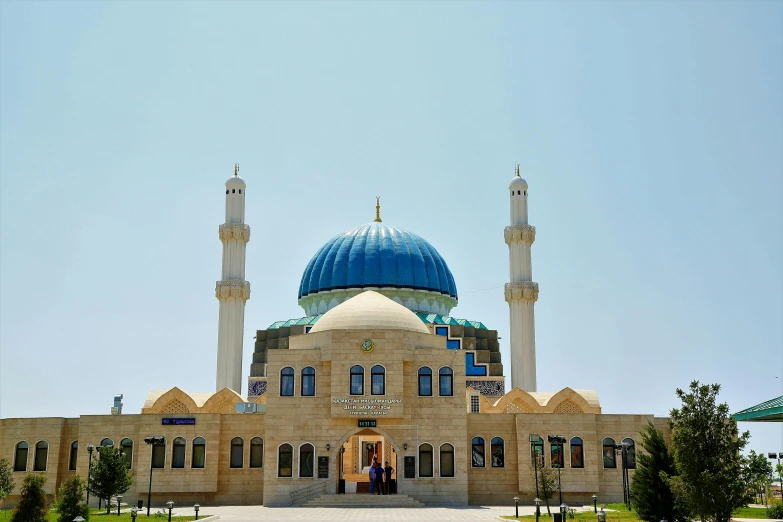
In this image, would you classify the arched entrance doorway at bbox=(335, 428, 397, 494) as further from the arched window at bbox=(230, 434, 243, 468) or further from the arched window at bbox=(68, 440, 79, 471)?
the arched window at bbox=(68, 440, 79, 471)

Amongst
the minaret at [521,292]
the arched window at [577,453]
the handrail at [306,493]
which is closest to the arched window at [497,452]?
the arched window at [577,453]

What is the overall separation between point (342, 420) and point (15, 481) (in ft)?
44.5

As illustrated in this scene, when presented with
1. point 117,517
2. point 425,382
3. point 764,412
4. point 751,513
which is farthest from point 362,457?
point 764,412

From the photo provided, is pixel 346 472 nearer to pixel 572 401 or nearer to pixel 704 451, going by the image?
pixel 572 401

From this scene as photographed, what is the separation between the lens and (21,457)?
118 ft

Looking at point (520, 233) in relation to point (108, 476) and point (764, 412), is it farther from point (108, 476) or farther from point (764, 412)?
point (108, 476)

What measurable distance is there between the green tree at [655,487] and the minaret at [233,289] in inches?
1002

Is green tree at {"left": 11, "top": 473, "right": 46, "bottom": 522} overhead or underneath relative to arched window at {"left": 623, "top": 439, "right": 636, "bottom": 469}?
underneath

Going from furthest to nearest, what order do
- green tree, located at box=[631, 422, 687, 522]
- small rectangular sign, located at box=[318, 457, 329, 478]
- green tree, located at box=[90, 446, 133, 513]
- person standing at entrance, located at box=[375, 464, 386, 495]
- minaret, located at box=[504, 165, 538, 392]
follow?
1. minaret, located at box=[504, 165, 538, 392]
2. small rectangular sign, located at box=[318, 457, 329, 478]
3. person standing at entrance, located at box=[375, 464, 386, 495]
4. green tree, located at box=[90, 446, 133, 513]
5. green tree, located at box=[631, 422, 687, 522]

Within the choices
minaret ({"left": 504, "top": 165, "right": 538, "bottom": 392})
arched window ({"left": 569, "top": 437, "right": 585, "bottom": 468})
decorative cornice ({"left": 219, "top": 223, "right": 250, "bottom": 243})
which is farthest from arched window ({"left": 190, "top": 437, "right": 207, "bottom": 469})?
minaret ({"left": 504, "top": 165, "right": 538, "bottom": 392})

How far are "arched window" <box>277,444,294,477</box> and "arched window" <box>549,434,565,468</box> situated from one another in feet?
32.9

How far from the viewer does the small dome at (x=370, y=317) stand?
35.1 m

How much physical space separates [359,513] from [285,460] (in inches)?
228

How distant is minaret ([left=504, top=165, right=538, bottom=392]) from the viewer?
45938 millimetres
